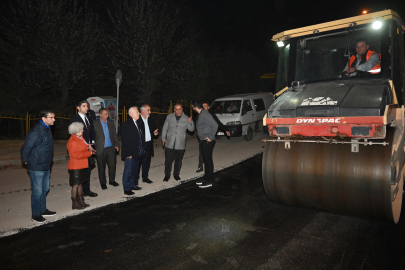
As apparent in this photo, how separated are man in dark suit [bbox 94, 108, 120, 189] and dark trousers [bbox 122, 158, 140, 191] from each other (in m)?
0.49

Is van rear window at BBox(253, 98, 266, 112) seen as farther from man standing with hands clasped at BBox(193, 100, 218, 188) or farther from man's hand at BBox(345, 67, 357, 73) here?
man's hand at BBox(345, 67, 357, 73)

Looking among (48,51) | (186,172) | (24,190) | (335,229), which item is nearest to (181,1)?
(48,51)

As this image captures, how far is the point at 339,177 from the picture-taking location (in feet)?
13.5

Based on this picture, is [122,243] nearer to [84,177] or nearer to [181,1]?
[84,177]

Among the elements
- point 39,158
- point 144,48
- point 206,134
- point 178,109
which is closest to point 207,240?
point 39,158

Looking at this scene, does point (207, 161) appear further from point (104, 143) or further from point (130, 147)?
point (104, 143)

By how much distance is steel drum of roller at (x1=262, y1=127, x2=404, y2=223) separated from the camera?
12.8ft

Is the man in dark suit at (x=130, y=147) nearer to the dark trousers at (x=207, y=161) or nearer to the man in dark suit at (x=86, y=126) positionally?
the man in dark suit at (x=86, y=126)

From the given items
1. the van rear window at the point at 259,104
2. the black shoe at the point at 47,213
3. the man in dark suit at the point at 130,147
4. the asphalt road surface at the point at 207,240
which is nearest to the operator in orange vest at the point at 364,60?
the asphalt road surface at the point at 207,240

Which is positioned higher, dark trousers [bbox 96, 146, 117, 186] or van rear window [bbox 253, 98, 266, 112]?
van rear window [bbox 253, 98, 266, 112]

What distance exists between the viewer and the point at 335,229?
4.41 m

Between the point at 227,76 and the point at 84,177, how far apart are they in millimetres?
22141

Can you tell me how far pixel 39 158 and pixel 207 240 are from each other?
2.91m

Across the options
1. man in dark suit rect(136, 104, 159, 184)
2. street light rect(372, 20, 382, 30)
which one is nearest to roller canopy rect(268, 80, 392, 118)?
street light rect(372, 20, 382, 30)
